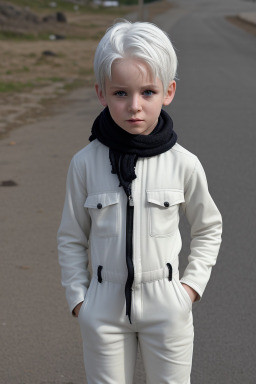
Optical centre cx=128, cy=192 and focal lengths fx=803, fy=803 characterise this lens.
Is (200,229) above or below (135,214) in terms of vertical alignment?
below

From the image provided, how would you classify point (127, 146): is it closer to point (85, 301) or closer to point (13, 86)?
point (85, 301)

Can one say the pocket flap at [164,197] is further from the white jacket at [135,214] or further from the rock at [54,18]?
the rock at [54,18]

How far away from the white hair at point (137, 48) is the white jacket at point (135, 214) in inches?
11.3

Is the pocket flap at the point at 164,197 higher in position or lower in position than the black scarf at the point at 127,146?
lower

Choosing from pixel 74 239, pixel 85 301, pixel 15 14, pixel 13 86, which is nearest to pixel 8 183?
pixel 74 239

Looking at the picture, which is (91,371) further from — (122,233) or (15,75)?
(15,75)

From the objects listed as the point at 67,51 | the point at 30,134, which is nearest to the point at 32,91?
the point at 30,134

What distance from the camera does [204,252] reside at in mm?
2734

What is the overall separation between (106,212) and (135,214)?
9cm

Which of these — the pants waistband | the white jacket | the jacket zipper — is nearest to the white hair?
the white jacket

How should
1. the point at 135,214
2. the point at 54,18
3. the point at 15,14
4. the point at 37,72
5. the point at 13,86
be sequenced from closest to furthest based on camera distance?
the point at 135,214 < the point at 13,86 < the point at 37,72 < the point at 15,14 < the point at 54,18

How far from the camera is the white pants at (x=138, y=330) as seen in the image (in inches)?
101

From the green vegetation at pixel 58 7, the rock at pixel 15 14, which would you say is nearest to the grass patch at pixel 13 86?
the rock at pixel 15 14

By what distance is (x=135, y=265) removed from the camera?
2541 mm
